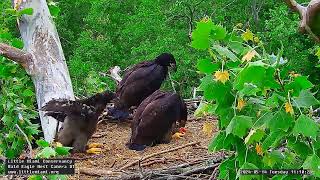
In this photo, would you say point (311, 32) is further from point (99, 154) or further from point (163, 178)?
point (99, 154)

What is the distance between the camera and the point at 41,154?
3.84 meters

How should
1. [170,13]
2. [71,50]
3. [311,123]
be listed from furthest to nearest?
[71,50] → [170,13] → [311,123]

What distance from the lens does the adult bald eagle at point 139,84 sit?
25.8ft

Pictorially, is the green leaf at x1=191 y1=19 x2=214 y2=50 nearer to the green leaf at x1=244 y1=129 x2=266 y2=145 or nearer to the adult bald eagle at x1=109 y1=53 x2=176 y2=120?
the green leaf at x1=244 y1=129 x2=266 y2=145

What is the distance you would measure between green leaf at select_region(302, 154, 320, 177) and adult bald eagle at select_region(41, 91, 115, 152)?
12.3 ft

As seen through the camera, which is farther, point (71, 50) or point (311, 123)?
point (71, 50)

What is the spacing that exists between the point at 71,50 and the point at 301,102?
2474 cm

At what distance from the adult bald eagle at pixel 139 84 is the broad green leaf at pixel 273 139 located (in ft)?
16.6

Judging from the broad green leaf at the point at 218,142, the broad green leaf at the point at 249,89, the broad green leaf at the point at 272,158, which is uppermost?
the broad green leaf at the point at 249,89

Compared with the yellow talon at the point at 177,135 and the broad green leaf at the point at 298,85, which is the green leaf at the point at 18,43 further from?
the broad green leaf at the point at 298,85

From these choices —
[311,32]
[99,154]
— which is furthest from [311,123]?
[99,154]

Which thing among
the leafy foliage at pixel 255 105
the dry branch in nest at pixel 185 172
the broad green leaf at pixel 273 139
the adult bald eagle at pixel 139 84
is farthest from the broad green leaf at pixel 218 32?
the adult bald eagle at pixel 139 84

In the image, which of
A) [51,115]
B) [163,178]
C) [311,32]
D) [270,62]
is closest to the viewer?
[311,32]

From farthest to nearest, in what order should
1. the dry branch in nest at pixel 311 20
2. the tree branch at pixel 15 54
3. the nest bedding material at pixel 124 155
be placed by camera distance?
the tree branch at pixel 15 54
the nest bedding material at pixel 124 155
the dry branch in nest at pixel 311 20
